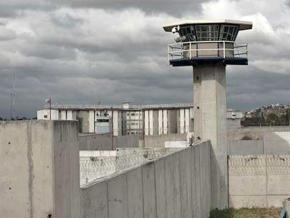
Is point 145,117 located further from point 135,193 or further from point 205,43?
point 135,193

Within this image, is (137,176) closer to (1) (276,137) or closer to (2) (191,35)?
(2) (191,35)

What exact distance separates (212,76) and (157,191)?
50.3 feet

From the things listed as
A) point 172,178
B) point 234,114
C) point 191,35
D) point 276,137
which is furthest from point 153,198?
point 234,114

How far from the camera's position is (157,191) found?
14.2m

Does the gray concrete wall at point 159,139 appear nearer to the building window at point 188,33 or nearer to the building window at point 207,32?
the building window at point 188,33

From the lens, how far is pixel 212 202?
28.1m

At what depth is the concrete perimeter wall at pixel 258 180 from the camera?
3014 cm

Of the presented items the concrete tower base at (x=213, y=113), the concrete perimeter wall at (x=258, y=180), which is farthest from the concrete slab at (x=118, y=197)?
the concrete perimeter wall at (x=258, y=180)

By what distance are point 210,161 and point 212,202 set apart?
2.02m

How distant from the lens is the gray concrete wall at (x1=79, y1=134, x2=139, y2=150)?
1409 inches

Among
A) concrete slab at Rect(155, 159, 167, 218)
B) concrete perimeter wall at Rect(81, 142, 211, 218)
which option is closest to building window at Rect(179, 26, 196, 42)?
concrete perimeter wall at Rect(81, 142, 211, 218)

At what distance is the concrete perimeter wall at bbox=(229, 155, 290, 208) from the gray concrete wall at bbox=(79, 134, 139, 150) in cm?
896

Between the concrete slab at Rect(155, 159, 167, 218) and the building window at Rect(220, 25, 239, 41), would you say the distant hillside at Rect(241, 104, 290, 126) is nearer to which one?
the building window at Rect(220, 25, 239, 41)

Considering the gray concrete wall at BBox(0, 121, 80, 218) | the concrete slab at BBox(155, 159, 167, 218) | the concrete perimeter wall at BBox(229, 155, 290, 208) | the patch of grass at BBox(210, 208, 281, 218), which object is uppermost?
the gray concrete wall at BBox(0, 121, 80, 218)
